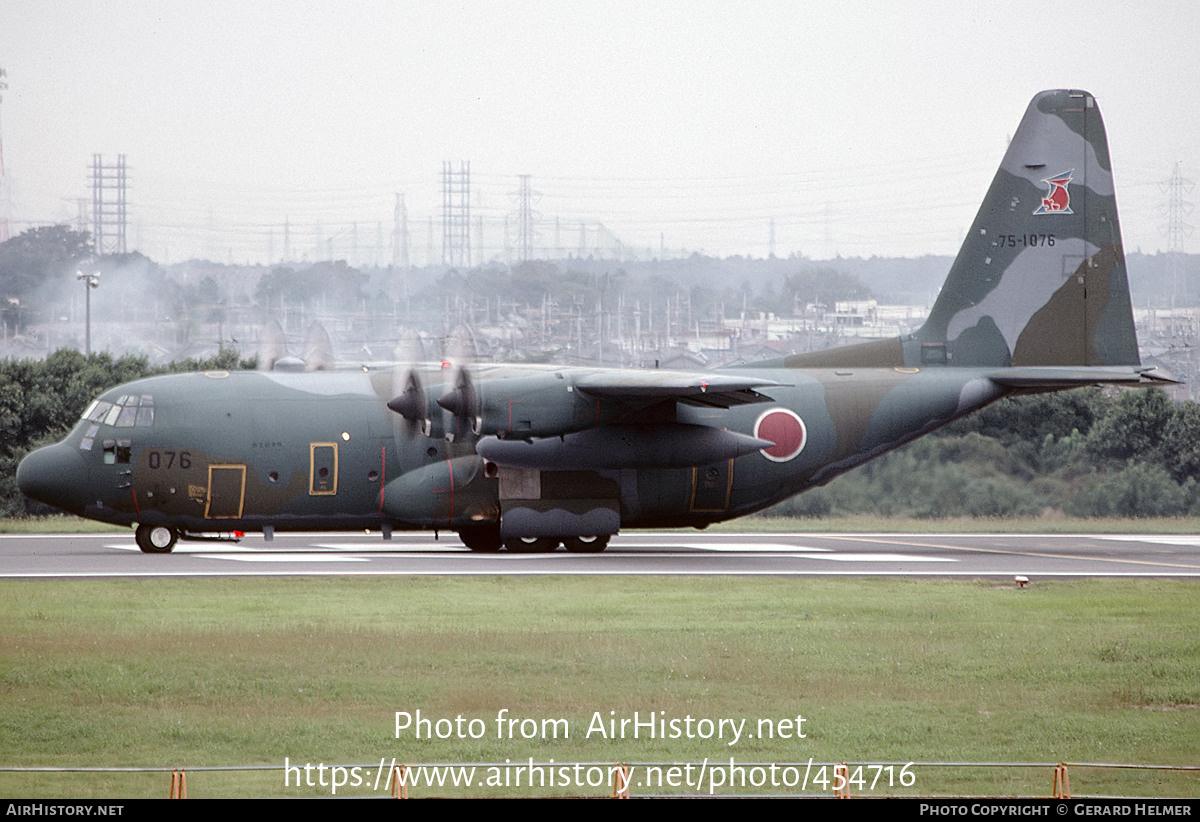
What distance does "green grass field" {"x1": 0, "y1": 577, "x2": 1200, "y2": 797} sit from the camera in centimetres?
1244

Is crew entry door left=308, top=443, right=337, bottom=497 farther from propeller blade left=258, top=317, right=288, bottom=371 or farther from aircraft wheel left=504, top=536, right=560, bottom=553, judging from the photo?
propeller blade left=258, top=317, right=288, bottom=371

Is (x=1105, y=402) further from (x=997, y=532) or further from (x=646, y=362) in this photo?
(x=646, y=362)

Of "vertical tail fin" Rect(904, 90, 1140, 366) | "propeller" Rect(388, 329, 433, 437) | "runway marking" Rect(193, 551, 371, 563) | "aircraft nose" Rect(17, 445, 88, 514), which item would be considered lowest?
"runway marking" Rect(193, 551, 371, 563)

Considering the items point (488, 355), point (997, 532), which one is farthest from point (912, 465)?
point (488, 355)

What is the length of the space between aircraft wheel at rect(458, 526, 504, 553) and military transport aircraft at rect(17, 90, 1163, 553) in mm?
44

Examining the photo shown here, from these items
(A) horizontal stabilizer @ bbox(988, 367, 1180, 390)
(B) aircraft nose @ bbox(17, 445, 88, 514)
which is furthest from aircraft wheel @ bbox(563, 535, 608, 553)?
(B) aircraft nose @ bbox(17, 445, 88, 514)

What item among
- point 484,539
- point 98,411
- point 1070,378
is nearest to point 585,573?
point 484,539

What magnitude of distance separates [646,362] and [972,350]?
8.34m

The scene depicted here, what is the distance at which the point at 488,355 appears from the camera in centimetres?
2827

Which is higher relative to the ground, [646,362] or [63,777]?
[646,362]

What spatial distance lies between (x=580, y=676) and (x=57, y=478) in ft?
51.2

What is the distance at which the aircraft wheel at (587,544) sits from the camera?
Result: 29297 millimetres

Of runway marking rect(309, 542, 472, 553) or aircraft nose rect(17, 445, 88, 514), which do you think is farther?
runway marking rect(309, 542, 472, 553)

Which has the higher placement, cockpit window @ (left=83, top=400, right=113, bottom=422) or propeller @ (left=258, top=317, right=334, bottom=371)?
propeller @ (left=258, top=317, right=334, bottom=371)
